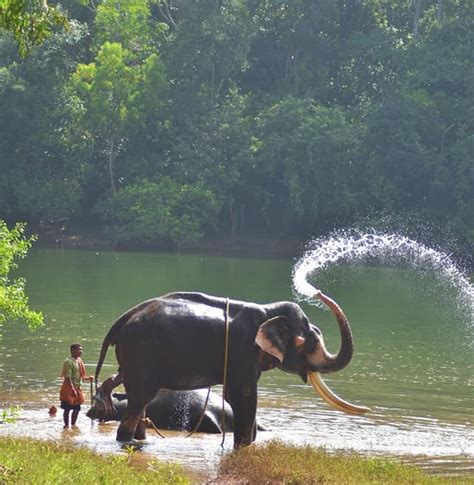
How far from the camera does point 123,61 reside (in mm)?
74438

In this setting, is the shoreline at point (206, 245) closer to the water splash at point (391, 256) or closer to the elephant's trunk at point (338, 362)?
the water splash at point (391, 256)

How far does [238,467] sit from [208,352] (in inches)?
105

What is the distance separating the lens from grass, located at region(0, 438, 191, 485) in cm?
1372

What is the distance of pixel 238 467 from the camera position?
16453 mm

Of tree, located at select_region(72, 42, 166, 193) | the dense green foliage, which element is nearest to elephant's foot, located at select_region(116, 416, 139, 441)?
the dense green foliage

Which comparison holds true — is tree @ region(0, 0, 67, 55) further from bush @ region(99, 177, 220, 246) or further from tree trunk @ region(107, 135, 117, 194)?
tree trunk @ region(107, 135, 117, 194)

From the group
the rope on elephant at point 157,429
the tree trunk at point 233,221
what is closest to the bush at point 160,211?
the tree trunk at point 233,221

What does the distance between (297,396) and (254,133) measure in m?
50.7

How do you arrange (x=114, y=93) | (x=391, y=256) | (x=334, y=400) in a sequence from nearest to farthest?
(x=334, y=400) → (x=391, y=256) → (x=114, y=93)

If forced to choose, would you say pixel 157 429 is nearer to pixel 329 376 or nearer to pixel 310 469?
pixel 310 469

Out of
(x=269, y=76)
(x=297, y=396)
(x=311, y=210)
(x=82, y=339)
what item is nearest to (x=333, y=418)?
(x=297, y=396)

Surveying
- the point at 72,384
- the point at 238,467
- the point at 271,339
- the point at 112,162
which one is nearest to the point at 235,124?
the point at 112,162

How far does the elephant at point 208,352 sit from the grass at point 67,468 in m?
2.29

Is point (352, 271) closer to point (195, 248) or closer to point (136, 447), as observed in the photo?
point (195, 248)
